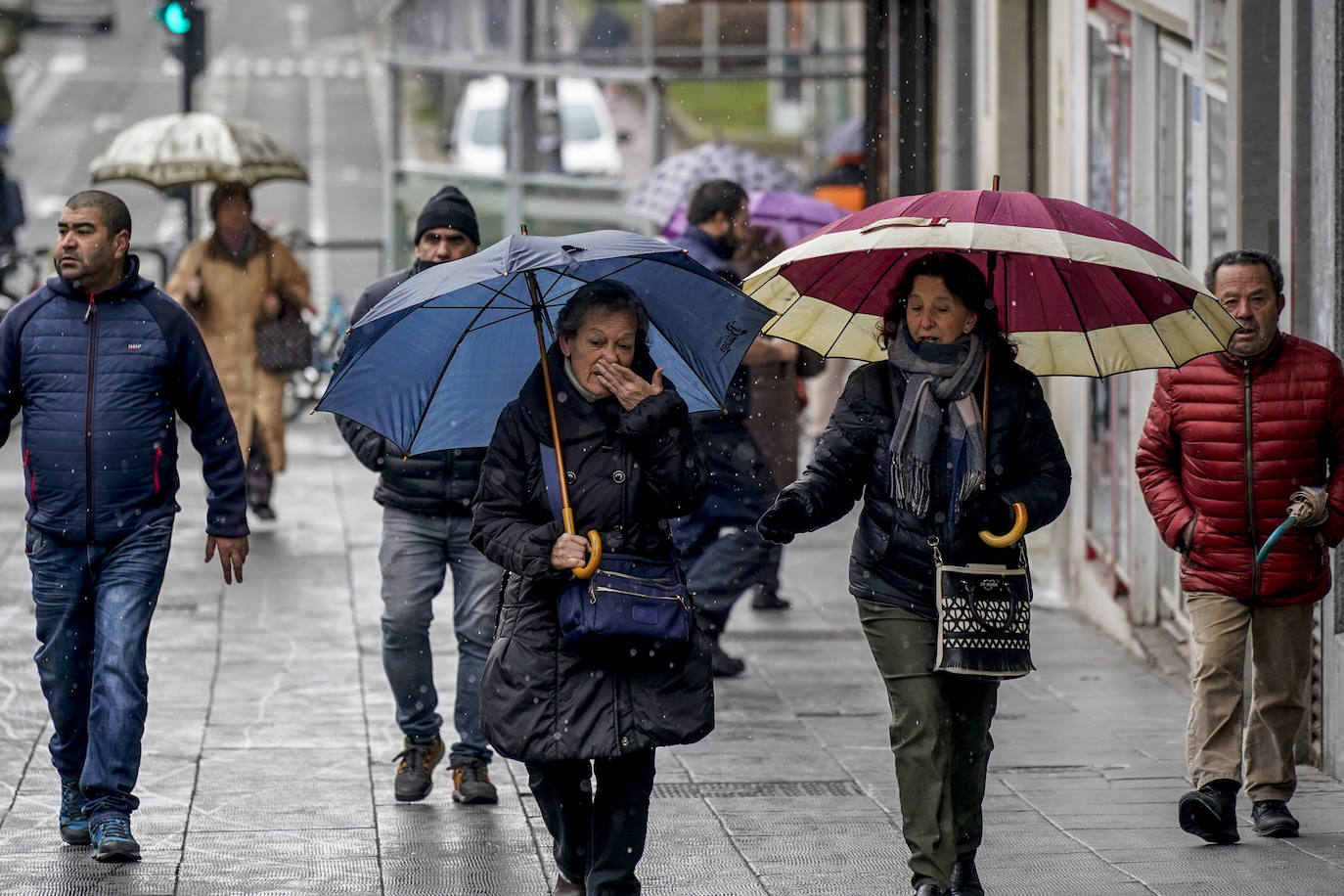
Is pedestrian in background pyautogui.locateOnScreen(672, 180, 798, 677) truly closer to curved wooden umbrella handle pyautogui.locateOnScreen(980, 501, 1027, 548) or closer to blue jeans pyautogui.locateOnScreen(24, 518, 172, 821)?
blue jeans pyautogui.locateOnScreen(24, 518, 172, 821)

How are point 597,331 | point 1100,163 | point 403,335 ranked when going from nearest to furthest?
point 597,331 → point 403,335 → point 1100,163

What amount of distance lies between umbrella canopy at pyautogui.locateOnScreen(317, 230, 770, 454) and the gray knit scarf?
454 mm

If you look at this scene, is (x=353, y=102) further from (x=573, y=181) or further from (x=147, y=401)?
(x=147, y=401)

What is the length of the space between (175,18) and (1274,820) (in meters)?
12.9

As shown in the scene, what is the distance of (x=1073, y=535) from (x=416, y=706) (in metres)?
5.17

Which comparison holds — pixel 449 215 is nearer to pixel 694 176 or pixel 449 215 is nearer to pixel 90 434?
pixel 90 434

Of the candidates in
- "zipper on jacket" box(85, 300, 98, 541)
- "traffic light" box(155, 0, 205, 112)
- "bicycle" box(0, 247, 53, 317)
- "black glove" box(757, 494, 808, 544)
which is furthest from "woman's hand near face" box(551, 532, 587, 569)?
"bicycle" box(0, 247, 53, 317)

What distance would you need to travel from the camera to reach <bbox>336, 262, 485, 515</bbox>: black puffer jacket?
23.4 ft

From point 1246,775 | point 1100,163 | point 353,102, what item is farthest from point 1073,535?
point 353,102

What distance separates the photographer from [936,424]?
→ 220 inches

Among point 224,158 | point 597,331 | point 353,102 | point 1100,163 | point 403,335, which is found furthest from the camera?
point 353,102

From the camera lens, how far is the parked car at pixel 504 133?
24484 millimetres

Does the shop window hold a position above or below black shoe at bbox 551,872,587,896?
above

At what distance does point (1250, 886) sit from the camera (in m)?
6.16
